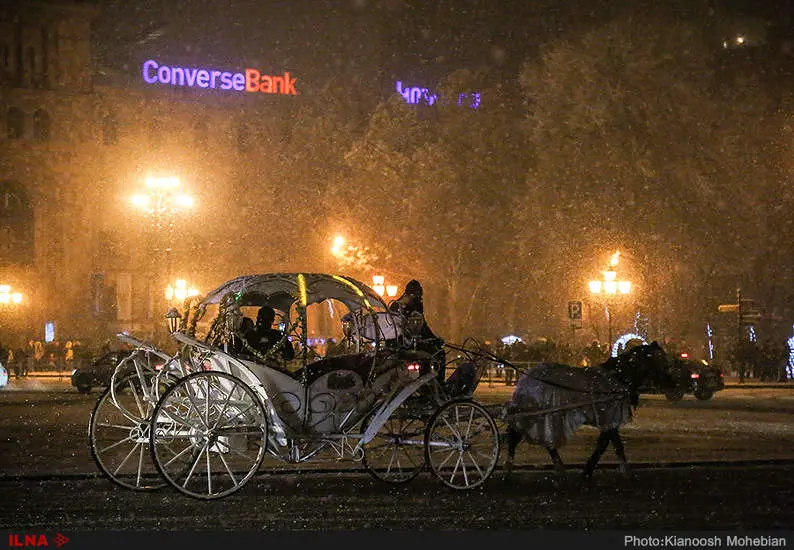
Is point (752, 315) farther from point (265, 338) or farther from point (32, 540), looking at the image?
point (32, 540)

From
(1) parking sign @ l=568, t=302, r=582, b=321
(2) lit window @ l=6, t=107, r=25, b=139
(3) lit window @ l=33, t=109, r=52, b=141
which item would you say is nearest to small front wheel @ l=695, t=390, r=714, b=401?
(1) parking sign @ l=568, t=302, r=582, b=321

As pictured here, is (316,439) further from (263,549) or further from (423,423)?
(263,549)

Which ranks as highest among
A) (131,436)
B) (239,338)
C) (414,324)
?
(414,324)

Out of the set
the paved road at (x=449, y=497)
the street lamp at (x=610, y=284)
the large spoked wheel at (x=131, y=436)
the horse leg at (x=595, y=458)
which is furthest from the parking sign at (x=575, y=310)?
the horse leg at (x=595, y=458)

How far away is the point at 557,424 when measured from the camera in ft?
40.3

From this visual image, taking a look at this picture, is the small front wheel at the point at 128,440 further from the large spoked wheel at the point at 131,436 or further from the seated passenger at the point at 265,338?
the seated passenger at the point at 265,338

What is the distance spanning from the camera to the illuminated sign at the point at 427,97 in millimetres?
51000

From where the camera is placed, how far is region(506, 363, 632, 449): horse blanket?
1228 cm

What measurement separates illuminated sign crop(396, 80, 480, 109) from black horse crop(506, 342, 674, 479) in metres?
39.2

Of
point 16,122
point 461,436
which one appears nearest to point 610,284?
point 461,436

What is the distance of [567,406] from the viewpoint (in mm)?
12141

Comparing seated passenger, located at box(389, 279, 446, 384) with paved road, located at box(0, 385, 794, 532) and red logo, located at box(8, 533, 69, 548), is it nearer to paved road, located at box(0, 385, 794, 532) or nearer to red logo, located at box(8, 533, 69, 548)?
paved road, located at box(0, 385, 794, 532)

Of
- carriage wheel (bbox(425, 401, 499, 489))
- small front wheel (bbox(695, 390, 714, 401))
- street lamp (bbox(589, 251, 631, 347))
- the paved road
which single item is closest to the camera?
the paved road

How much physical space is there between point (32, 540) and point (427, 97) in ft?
177
